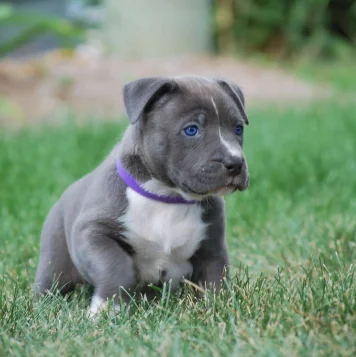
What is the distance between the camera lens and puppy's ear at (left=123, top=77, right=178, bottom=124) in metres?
3.57

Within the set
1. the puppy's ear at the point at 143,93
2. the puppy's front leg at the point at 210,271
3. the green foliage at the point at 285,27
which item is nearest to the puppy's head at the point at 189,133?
the puppy's ear at the point at 143,93

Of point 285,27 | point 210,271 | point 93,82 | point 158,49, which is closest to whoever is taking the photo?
point 210,271

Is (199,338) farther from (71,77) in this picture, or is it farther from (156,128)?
(71,77)

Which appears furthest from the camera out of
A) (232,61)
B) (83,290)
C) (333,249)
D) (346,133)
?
(232,61)

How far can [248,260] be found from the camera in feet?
14.8

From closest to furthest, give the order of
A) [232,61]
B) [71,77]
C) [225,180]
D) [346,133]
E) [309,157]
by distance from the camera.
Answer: [225,180] → [309,157] → [346,133] → [71,77] → [232,61]

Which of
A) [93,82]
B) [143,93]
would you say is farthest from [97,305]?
[93,82]

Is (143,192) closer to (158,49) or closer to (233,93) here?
(233,93)

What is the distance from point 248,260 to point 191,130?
1.25 meters

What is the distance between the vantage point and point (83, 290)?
3.95 metres

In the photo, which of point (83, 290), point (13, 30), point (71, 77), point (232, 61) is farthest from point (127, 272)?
point (13, 30)

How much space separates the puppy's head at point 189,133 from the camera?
136 inches

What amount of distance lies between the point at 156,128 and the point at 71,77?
8010mm

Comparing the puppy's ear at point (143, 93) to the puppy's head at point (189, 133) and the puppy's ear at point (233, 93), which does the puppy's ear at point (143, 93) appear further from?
the puppy's ear at point (233, 93)
